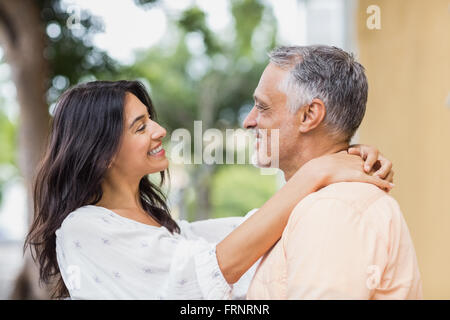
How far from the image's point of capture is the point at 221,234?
175 cm

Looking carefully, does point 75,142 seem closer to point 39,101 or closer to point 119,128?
point 119,128

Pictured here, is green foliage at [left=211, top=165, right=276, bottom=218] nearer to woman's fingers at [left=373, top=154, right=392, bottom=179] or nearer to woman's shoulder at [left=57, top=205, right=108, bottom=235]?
woman's shoulder at [left=57, top=205, right=108, bottom=235]

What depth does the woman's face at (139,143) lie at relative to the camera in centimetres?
150

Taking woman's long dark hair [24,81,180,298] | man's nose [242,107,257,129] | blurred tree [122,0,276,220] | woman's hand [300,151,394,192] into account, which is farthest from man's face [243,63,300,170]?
blurred tree [122,0,276,220]

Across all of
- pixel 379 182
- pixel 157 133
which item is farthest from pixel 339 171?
pixel 157 133

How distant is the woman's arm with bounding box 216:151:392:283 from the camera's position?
123 cm

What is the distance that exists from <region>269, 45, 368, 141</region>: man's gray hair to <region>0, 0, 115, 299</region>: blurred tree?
9.90 feet

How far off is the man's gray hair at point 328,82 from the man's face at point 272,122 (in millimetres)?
18

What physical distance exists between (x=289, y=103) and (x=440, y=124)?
1.34 metres

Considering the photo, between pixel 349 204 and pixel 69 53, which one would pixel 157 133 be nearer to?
pixel 349 204

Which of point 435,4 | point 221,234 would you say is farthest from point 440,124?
point 221,234

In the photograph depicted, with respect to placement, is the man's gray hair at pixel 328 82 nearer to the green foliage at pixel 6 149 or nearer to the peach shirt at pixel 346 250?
the peach shirt at pixel 346 250

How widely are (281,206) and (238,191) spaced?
41.2 ft

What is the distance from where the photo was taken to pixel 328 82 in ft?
4.28
